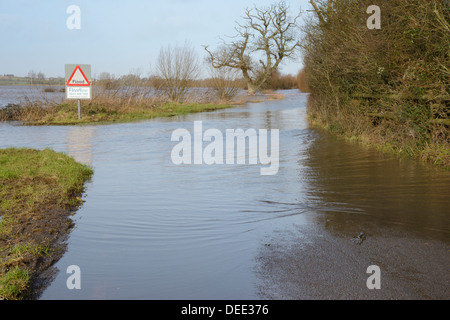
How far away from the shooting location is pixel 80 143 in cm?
1752

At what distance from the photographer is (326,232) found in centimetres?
657

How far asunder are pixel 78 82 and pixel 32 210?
70.9 ft

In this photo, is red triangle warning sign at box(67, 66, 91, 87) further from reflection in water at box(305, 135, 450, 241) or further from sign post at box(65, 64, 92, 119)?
reflection in water at box(305, 135, 450, 241)

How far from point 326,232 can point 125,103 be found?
28.0 metres

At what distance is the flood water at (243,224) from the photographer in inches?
193

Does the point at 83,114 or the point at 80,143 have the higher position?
the point at 83,114

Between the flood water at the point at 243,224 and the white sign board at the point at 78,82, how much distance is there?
50.3 feet

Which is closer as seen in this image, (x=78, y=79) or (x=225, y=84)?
(x=78, y=79)

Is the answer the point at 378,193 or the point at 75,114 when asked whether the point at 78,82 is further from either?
the point at 378,193

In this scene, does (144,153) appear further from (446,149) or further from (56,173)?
(446,149)

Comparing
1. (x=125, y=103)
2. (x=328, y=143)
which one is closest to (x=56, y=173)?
(x=328, y=143)

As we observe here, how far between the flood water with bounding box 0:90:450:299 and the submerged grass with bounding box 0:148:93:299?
0.88 feet

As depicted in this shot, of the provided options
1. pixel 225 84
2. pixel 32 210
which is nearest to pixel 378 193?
pixel 32 210

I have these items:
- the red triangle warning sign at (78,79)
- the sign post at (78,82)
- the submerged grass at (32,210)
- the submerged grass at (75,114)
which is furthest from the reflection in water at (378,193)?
the red triangle warning sign at (78,79)
